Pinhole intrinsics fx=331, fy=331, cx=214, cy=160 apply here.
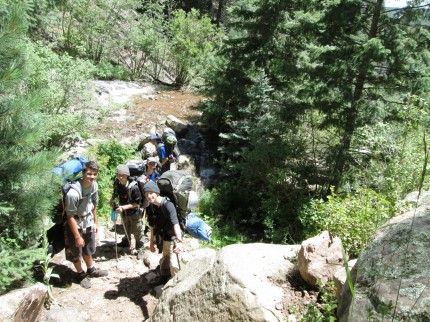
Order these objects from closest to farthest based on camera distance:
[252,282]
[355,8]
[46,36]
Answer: [252,282] → [355,8] → [46,36]

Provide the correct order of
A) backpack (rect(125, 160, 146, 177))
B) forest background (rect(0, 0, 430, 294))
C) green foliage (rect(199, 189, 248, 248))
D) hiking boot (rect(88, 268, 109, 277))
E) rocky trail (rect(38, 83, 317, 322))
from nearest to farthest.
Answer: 1. rocky trail (rect(38, 83, 317, 322))
2. forest background (rect(0, 0, 430, 294))
3. hiking boot (rect(88, 268, 109, 277))
4. backpack (rect(125, 160, 146, 177))
5. green foliage (rect(199, 189, 248, 248))

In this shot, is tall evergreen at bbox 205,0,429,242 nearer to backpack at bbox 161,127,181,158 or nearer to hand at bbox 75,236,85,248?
backpack at bbox 161,127,181,158

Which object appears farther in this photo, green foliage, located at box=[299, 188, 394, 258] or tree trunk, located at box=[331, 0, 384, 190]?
tree trunk, located at box=[331, 0, 384, 190]

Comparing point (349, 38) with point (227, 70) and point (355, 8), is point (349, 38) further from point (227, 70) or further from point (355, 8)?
point (227, 70)

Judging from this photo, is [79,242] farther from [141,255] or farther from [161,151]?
[161,151]

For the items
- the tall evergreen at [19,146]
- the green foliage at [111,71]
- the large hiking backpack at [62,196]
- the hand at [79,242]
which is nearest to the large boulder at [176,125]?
the green foliage at [111,71]

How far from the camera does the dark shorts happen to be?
5004 millimetres

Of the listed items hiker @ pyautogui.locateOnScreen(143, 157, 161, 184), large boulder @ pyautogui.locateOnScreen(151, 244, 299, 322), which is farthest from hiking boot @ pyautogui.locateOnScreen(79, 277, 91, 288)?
hiker @ pyautogui.locateOnScreen(143, 157, 161, 184)

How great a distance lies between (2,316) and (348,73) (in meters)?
8.31

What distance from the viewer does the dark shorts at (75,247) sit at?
5.00 m

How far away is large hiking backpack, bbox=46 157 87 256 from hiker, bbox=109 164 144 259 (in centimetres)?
76

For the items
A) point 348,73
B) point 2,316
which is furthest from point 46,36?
point 2,316

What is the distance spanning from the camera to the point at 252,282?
338 cm

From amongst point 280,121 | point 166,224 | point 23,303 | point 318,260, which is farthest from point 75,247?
point 280,121
